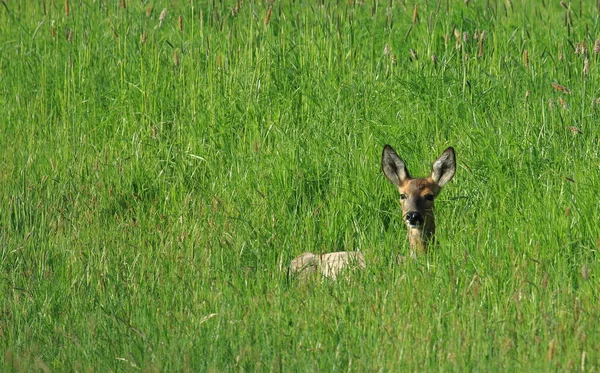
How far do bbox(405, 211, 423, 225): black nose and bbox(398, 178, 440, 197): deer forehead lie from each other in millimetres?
186

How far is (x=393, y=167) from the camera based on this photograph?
7.06 meters

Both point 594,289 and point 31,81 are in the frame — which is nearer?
point 594,289

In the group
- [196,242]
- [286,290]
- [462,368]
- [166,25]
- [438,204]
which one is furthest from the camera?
[166,25]

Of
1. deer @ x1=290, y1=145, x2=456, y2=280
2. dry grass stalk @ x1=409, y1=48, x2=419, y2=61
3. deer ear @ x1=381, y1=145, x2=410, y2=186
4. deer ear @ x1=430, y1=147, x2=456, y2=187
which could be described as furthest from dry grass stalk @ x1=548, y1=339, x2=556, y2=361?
dry grass stalk @ x1=409, y1=48, x2=419, y2=61

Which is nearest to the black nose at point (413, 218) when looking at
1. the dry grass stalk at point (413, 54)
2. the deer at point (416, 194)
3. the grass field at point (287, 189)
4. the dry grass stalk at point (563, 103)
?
the deer at point (416, 194)

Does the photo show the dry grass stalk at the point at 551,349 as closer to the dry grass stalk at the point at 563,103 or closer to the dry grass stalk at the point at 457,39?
the dry grass stalk at the point at 563,103

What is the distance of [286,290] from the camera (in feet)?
19.6

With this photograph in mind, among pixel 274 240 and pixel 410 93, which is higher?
pixel 410 93

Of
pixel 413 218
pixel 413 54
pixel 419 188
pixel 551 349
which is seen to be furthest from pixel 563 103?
pixel 551 349

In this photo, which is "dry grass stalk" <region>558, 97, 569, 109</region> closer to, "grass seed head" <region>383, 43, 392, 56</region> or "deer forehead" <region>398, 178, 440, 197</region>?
"deer forehead" <region>398, 178, 440, 197</region>

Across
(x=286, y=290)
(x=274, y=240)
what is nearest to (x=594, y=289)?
(x=286, y=290)

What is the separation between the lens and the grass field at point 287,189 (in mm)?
5129

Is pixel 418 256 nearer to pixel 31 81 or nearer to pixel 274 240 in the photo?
pixel 274 240

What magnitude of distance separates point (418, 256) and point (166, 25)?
14.8ft
